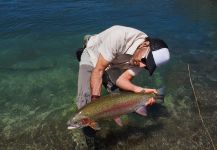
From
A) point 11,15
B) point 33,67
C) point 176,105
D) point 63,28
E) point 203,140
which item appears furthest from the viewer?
point 11,15

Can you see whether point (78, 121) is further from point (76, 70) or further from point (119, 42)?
point (76, 70)

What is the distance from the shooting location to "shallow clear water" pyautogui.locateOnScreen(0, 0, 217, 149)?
784 centimetres

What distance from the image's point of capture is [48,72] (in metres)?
11.0

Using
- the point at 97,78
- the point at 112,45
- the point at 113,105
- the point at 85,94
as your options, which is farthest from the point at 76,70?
the point at 113,105

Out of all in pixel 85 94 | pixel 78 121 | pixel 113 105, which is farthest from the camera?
pixel 85 94

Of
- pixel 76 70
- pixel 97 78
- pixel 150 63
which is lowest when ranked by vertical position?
pixel 76 70

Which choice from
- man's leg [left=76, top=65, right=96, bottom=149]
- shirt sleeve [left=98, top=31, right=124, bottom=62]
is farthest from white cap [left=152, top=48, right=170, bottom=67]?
man's leg [left=76, top=65, right=96, bottom=149]

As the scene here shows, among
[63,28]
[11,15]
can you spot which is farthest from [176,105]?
[11,15]

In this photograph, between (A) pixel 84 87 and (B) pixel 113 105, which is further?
(A) pixel 84 87

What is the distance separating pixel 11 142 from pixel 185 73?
18.0 feet

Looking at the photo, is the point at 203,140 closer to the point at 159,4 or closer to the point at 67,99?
the point at 67,99

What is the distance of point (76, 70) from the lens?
437 inches

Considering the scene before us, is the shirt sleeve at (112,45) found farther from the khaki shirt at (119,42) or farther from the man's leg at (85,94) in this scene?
the man's leg at (85,94)

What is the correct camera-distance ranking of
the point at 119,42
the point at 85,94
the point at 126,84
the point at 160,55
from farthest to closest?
the point at 126,84 → the point at 85,94 → the point at 119,42 → the point at 160,55
